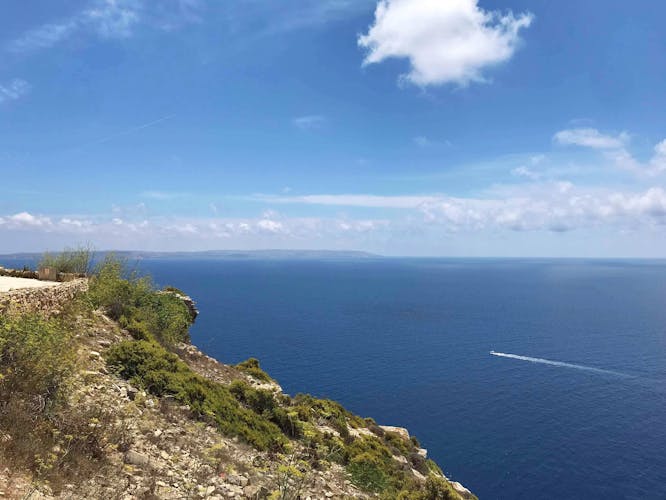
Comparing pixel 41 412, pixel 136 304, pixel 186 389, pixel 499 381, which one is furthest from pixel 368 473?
pixel 499 381

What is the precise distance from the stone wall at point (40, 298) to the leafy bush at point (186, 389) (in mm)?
3963

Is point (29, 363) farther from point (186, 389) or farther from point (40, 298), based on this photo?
point (40, 298)

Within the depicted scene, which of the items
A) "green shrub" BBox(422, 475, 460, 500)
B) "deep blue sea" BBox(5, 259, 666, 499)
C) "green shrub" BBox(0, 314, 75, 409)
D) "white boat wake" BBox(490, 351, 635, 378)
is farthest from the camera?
"white boat wake" BBox(490, 351, 635, 378)

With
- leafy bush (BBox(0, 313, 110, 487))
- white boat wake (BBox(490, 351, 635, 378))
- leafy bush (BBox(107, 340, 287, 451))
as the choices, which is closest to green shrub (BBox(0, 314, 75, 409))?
leafy bush (BBox(0, 313, 110, 487))

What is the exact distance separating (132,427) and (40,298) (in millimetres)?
9876

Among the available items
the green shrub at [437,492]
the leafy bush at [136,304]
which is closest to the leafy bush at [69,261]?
the leafy bush at [136,304]

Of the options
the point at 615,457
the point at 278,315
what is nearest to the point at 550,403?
the point at 615,457

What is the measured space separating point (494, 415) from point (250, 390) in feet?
201

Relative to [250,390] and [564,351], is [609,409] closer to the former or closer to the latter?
[564,351]

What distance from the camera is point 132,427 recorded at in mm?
13672

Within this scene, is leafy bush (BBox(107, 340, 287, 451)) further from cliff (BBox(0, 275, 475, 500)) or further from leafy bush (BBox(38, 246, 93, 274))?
leafy bush (BBox(38, 246, 93, 274))

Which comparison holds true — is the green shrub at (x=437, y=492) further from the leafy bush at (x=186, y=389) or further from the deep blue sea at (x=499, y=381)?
the deep blue sea at (x=499, y=381)

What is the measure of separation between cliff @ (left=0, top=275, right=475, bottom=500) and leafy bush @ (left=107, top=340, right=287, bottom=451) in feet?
0.19

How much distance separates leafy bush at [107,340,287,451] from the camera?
17531 mm
